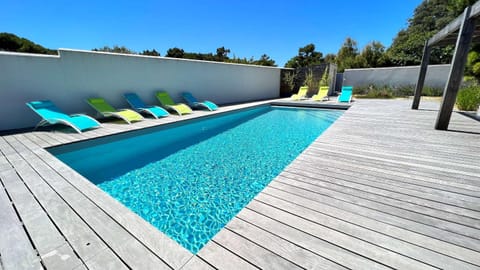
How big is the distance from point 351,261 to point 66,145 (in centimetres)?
438

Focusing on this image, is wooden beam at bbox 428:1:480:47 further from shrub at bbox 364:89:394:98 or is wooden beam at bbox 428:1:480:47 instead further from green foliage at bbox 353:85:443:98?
green foliage at bbox 353:85:443:98

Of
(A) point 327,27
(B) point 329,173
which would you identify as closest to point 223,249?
(B) point 329,173

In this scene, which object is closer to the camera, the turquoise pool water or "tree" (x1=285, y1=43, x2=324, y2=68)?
the turquoise pool water

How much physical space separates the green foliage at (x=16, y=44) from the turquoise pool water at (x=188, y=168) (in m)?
24.4

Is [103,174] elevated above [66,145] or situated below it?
below

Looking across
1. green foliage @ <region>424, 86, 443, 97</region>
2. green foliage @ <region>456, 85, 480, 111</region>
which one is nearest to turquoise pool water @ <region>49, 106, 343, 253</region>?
green foliage @ <region>456, 85, 480, 111</region>

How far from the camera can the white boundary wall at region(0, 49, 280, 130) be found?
4144mm

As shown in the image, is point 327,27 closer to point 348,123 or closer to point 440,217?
point 348,123

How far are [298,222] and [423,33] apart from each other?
2446 centimetres

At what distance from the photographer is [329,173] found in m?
2.22

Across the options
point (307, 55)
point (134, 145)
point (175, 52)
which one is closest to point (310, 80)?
point (134, 145)

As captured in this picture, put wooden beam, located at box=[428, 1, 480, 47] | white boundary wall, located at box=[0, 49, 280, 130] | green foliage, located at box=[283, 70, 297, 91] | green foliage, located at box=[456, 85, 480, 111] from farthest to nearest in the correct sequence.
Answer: green foliage, located at box=[283, 70, 297, 91] < green foliage, located at box=[456, 85, 480, 111] < white boundary wall, located at box=[0, 49, 280, 130] < wooden beam, located at box=[428, 1, 480, 47]

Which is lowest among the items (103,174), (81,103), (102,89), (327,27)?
(103,174)

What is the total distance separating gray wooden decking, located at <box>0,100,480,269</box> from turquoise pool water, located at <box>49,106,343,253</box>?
0.64m
